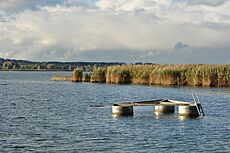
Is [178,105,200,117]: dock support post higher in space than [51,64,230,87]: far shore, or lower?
lower

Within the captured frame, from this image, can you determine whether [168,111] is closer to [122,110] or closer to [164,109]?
[164,109]

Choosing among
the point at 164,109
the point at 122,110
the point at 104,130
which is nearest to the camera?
the point at 104,130

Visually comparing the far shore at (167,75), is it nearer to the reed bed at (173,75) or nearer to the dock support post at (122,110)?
the reed bed at (173,75)

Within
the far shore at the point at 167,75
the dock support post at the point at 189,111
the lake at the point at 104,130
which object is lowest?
the lake at the point at 104,130

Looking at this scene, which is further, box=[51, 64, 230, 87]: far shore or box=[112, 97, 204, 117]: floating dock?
box=[51, 64, 230, 87]: far shore

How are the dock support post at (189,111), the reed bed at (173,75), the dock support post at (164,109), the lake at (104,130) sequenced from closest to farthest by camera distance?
the lake at (104,130) → the dock support post at (189,111) → the dock support post at (164,109) → the reed bed at (173,75)

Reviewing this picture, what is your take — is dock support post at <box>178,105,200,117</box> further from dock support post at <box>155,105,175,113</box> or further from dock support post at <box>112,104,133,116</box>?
dock support post at <box>112,104,133,116</box>

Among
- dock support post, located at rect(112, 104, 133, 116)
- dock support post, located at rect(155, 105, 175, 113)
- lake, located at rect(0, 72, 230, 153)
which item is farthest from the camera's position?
dock support post, located at rect(155, 105, 175, 113)

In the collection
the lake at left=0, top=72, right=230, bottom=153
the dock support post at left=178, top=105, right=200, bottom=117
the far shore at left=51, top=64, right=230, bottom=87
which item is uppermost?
the far shore at left=51, top=64, right=230, bottom=87

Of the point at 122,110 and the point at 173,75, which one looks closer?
the point at 122,110

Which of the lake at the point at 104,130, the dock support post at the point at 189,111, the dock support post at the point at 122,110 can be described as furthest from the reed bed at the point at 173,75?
the dock support post at the point at 122,110

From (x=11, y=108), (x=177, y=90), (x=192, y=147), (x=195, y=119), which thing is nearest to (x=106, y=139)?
(x=192, y=147)

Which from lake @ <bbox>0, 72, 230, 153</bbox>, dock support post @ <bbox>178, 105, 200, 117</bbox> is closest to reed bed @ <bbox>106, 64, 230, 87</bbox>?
lake @ <bbox>0, 72, 230, 153</bbox>

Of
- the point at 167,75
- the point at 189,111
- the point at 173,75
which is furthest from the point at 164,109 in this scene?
the point at 173,75
